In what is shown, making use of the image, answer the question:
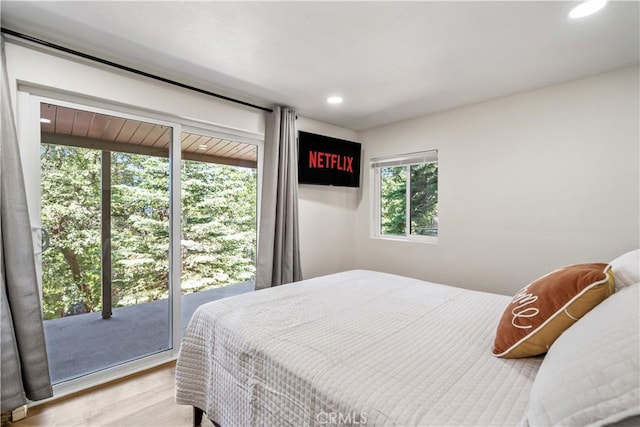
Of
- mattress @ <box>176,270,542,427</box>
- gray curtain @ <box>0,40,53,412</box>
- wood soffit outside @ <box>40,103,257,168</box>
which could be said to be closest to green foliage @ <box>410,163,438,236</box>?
mattress @ <box>176,270,542,427</box>

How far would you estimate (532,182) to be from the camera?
2422 mm

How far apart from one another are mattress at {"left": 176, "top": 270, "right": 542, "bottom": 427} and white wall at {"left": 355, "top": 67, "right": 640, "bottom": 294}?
93 cm


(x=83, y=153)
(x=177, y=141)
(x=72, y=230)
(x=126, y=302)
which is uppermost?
(x=177, y=141)

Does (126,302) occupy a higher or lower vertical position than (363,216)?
lower

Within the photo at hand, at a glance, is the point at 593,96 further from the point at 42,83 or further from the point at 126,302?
the point at 126,302

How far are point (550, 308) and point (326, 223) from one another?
2.60m

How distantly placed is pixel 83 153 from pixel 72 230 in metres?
0.55

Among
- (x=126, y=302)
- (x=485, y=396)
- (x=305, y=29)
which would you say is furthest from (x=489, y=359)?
(x=126, y=302)

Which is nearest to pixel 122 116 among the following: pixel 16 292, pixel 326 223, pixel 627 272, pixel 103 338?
pixel 16 292

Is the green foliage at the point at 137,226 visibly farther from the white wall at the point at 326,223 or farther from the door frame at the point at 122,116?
the white wall at the point at 326,223

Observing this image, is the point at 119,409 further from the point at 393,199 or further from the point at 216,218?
the point at 393,199

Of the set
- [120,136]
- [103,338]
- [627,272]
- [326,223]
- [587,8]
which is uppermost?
[587,8]

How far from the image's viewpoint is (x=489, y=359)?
112cm

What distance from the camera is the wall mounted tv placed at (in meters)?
3.18
